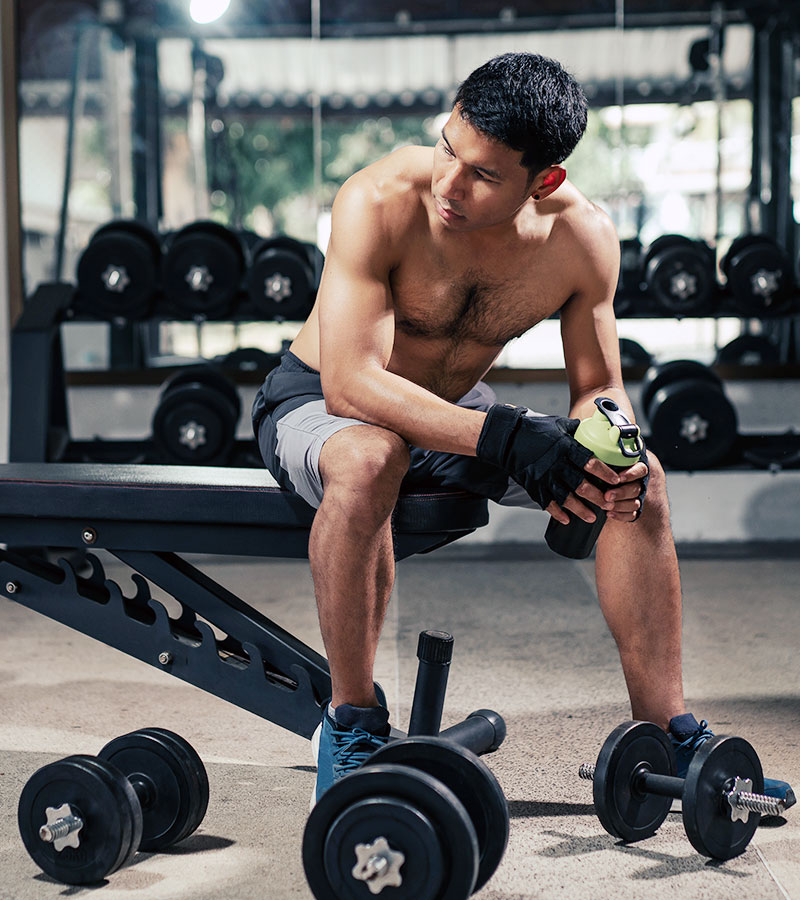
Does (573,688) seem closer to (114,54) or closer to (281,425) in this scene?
(281,425)

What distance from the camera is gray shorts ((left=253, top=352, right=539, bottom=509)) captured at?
1.67 meters

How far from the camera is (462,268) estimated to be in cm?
182

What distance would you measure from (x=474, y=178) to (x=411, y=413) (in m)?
0.36

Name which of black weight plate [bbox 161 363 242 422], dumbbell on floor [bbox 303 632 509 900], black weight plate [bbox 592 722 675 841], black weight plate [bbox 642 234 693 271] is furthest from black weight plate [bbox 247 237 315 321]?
dumbbell on floor [bbox 303 632 509 900]

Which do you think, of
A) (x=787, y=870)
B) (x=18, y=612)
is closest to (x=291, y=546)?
(x=787, y=870)

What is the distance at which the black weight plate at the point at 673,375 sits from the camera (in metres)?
3.63

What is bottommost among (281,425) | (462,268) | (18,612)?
(18,612)

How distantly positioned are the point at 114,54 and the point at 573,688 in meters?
3.06

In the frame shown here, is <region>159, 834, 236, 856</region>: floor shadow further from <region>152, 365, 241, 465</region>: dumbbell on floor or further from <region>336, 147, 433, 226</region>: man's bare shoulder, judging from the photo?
<region>152, 365, 241, 465</region>: dumbbell on floor

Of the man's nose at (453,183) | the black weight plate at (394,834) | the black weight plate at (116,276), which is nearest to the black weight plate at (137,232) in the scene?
the black weight plate at (116,276)

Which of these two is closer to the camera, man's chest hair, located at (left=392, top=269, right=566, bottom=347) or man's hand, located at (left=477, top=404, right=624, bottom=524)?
man's hand, located at (left=477, top=404, right=624, bottom=524)

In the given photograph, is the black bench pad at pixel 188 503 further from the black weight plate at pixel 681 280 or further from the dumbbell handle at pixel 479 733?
the black weight plate at pixel 681 280

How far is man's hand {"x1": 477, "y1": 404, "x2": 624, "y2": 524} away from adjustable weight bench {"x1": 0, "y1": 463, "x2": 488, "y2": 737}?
185mm

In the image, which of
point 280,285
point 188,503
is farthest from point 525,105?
point 280,285
